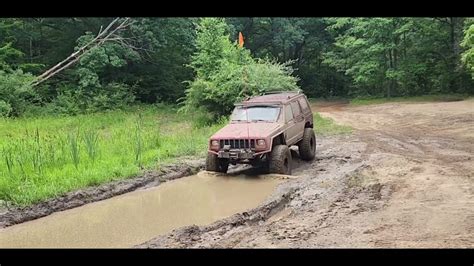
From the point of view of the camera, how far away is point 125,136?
46.6 feet

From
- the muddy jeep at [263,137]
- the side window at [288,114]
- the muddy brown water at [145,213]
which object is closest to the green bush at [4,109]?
the muddy jeep at [263,137]

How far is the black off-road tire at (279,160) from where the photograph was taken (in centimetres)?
1044

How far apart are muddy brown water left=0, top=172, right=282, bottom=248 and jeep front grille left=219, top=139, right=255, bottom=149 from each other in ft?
2.31

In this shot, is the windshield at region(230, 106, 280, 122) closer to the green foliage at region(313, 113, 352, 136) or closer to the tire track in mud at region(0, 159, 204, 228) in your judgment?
the tire track in mud at region(0, 159, 204, 228)

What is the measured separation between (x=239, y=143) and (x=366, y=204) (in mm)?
3172

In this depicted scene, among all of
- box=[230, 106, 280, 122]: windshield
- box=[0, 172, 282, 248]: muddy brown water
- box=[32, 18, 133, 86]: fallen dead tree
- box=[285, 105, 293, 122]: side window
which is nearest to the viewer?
box=[0, 172, 282, 248]: muddy brown water

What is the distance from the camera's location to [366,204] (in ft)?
26.1

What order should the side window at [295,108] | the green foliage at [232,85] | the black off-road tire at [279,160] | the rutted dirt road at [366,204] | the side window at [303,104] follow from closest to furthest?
the rutted dirt road at [366,204] < the black off-road tire at [279,160] < the side window at [295,108] < the side window at [303,104] < the green foliage at [232,85]

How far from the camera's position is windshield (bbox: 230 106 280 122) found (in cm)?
1127

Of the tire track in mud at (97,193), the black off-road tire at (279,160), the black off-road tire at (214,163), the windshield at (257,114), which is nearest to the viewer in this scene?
the tire track in mud at (97,193)

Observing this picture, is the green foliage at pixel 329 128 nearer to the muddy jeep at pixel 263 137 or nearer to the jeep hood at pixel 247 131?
the muddy jeep at pixel 263 137

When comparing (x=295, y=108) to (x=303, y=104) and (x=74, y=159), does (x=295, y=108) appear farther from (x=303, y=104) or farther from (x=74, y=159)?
(x=74, y=159)

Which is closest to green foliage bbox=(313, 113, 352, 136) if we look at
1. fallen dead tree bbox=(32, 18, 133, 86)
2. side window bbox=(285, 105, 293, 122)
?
side window bbox=(285, 105, 293, 122)

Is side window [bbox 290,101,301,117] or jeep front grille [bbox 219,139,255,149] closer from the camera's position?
jeep front grille [bbox 219,139,255,149]
